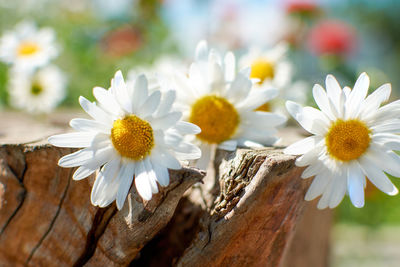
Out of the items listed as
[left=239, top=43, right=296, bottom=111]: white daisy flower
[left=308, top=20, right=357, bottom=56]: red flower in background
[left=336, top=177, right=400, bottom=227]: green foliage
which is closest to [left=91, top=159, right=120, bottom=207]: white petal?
[left=239, top=43, right=296, bottom=111]: white daisy flower

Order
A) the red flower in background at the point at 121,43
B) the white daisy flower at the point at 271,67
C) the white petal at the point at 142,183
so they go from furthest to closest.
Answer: the red flower in background at the point at 121,43 → the white daisy flower at the point at 271,67 → the white petal at the point at 142,183

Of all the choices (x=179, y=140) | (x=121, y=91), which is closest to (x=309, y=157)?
(x=179, y=140)

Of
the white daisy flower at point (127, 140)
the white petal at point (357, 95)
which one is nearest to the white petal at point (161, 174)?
the white daisy flower at point (127, 140)

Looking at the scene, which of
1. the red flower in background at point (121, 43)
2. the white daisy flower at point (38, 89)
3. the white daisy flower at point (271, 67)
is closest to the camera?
the white daisy flower at point (271, 67)

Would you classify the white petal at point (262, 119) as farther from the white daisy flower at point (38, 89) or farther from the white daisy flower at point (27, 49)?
the white daisy flower at point (38, 89)

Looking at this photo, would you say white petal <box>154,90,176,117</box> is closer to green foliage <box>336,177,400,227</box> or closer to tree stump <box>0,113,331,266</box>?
tree stump <box>0,113,331,266</box>

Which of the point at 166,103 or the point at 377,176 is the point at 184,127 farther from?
the point at 377,176

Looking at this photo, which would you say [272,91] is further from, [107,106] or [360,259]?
[360,259]
